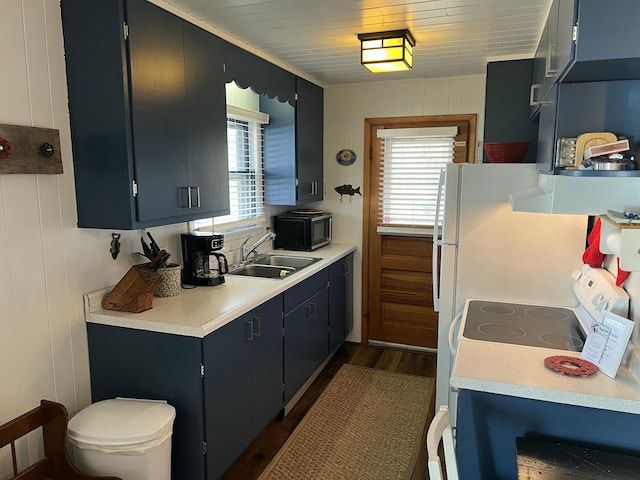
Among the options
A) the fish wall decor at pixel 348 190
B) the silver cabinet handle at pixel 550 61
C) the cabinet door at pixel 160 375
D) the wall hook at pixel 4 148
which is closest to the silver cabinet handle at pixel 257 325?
Result: the cabinet door at pixel 160 375

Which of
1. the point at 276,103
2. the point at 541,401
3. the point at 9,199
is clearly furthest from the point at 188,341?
the point at 276,103

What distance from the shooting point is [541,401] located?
1.59 metres

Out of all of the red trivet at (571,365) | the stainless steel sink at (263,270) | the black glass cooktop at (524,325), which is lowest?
the black glass cooktop at (524,325)

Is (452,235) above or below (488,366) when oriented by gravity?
above

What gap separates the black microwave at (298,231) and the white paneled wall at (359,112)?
14.0 inches

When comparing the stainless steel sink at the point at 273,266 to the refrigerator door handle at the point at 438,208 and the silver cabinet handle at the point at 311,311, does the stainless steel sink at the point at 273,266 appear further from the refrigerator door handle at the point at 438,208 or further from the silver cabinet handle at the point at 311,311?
the refrigerator door handle at the point at 438,208

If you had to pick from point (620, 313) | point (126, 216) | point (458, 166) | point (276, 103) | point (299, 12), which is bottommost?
point (620, 313)

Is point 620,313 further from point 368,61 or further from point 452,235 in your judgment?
point 368,61

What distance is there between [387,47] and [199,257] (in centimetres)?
157

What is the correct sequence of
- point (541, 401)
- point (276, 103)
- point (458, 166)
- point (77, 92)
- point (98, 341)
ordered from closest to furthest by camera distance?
point (541, 401) → point (77, 92) → point (98, 341) → point (458, 166) → point (276, 103)

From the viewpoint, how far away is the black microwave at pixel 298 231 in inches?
146

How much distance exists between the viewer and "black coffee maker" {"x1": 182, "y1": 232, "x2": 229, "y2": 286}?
8.59 feet

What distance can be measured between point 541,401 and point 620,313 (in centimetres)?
52

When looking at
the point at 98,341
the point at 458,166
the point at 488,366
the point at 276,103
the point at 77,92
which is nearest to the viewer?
the point at 488,366
